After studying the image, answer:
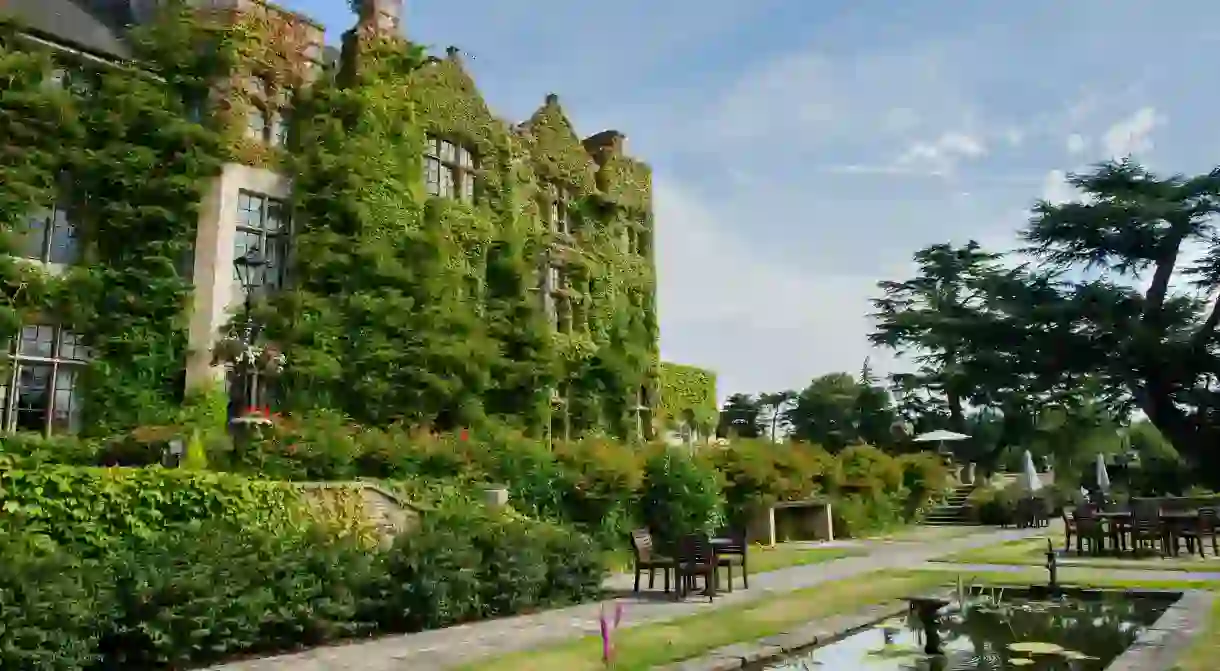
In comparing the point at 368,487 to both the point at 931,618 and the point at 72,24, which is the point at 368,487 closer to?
the point at 931,618

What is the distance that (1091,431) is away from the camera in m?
53.9

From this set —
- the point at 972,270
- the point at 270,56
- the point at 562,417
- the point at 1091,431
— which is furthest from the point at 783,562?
the point at 1091,431

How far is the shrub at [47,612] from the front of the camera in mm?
7562

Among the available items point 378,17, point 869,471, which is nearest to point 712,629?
point 378,17

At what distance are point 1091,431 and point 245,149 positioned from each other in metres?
50.3

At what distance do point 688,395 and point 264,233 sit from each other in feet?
64.9

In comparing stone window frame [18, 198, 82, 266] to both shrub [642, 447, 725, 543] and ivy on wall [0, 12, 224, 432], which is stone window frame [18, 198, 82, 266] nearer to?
ivy on wall [0, 12, 224, 432]

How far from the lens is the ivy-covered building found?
17250mm

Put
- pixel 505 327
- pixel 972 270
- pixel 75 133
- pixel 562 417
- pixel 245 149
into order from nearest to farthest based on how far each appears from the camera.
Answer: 1. pixel 75 133
2. pixel 245 149
3. pixel 505 327
4. pixel 562 417
5. pixel 972 270

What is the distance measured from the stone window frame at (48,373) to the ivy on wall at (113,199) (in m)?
0.22

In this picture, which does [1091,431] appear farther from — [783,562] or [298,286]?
[298,286]

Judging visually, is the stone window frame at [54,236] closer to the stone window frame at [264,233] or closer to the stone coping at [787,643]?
the stone window frame at [264,233]

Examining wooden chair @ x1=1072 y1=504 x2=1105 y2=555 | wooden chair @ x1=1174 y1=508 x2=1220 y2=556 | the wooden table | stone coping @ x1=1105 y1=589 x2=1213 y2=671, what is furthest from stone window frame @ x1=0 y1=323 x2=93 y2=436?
wooden chair @ x1=1174 y1=508 x2=1220 y2=556

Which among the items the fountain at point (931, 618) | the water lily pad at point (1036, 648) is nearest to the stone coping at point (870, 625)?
the water lily pad at point (1036, 648)
